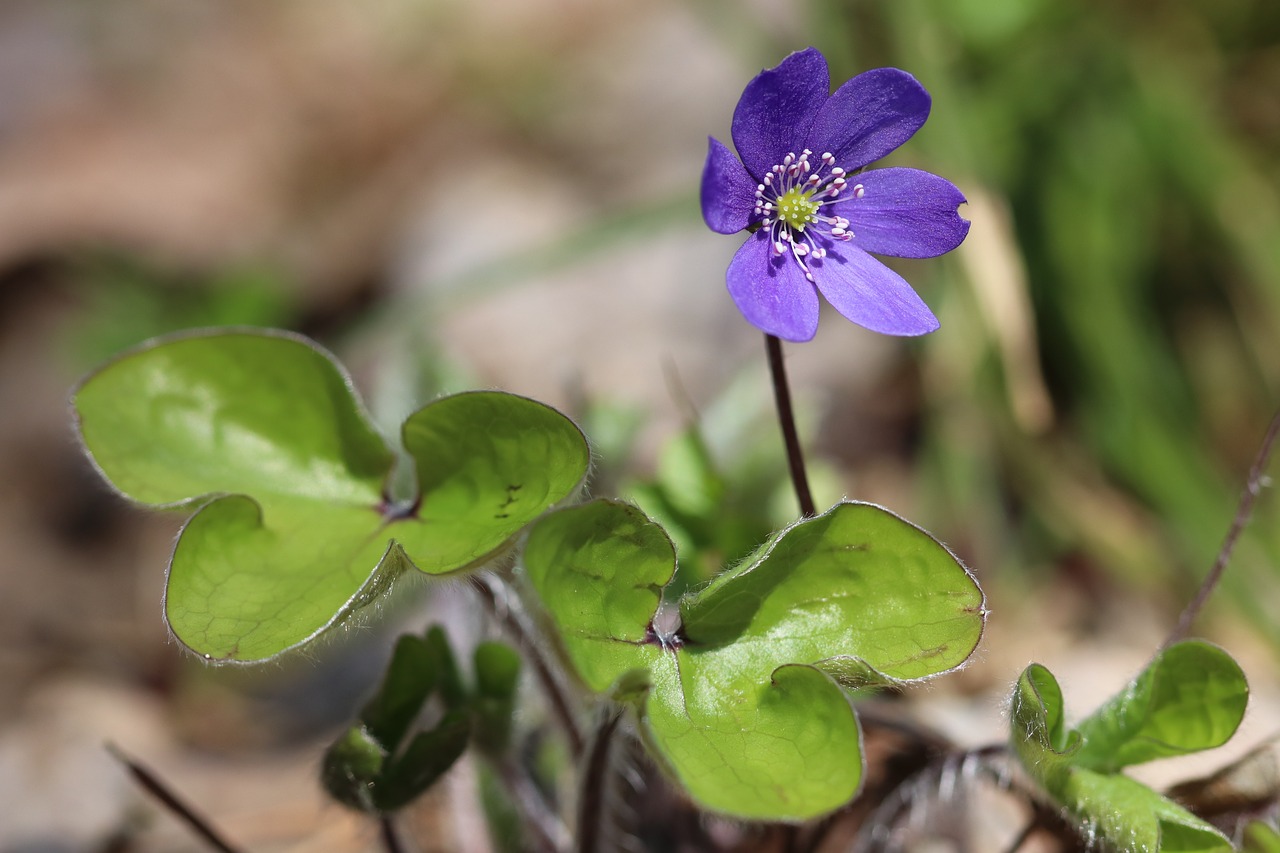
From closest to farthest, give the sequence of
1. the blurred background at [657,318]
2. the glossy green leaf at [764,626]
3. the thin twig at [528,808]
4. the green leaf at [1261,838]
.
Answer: the glossy green leaf at [764,626] → the green leaf at [1261,838] → the thin twig at [528,808] → the blurred background at [657,318]

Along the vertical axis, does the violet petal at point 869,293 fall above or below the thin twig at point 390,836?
above

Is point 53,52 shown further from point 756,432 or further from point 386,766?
point 386,766

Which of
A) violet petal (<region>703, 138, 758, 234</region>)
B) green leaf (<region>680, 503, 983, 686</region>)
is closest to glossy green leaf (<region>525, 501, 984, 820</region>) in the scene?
green leaf (<region>680, 503, 983, 686</region>)

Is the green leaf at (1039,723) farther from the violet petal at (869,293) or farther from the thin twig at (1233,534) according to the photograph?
the violet petal at (869,293)

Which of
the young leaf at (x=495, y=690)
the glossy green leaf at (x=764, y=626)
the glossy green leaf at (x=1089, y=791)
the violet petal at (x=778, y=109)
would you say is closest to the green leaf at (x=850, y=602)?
the glossy green leaf at (x=764, y=626)

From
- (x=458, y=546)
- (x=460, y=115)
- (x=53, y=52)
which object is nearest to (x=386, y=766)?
(x=458, y=546)

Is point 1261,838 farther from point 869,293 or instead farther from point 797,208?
point 797,208

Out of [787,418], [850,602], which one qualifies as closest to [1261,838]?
[850,602]
